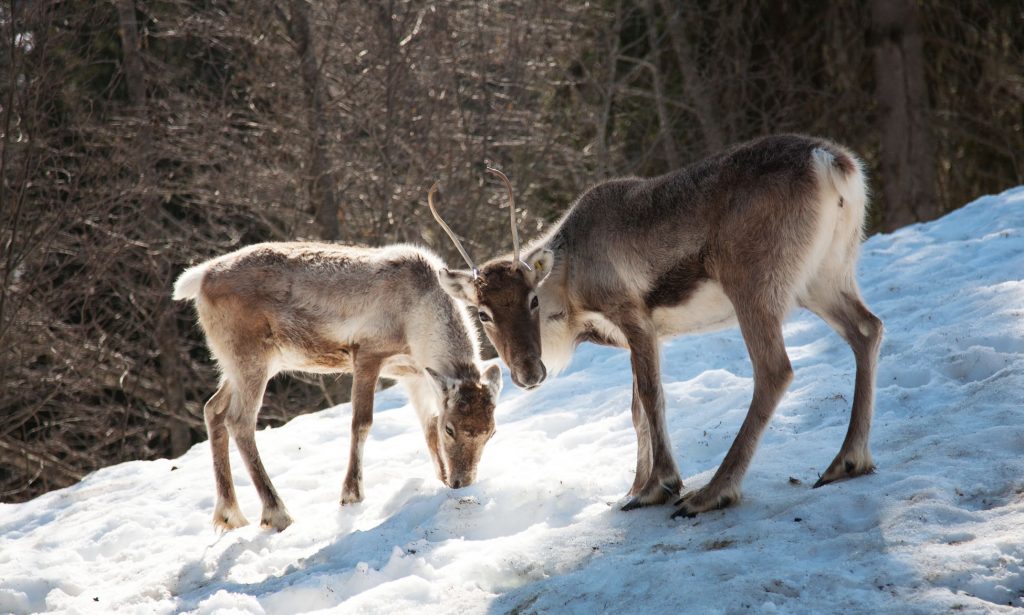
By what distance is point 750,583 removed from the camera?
403cm

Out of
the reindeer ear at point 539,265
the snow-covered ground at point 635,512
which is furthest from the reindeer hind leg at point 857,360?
the reindeer ear at point 539,265

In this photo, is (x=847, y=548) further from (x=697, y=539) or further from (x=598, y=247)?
(x=598, y=247)

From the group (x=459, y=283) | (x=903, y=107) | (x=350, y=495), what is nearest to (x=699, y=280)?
(x=459, y=283)

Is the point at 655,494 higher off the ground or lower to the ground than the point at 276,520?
higher

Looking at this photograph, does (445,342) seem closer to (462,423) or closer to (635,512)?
(462,423)

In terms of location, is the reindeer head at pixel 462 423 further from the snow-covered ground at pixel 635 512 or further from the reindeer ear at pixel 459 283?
the reindeer ear at pixel 459 283

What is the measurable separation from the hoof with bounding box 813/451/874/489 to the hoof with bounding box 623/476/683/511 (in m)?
0.74

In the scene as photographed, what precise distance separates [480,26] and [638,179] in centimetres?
755

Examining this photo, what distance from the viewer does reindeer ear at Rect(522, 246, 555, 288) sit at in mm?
5977

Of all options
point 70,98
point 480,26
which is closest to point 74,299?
point 70,98

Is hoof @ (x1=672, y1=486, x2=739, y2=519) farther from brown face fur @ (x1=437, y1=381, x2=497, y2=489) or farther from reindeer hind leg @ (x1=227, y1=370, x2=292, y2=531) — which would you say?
reindeer hind leg @ (x1=227, y1=370, x2=292, y2=531)

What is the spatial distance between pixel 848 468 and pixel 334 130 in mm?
8540

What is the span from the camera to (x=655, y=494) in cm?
550

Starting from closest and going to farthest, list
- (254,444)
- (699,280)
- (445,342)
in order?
(699,280)
(254,444)
(445,342)
